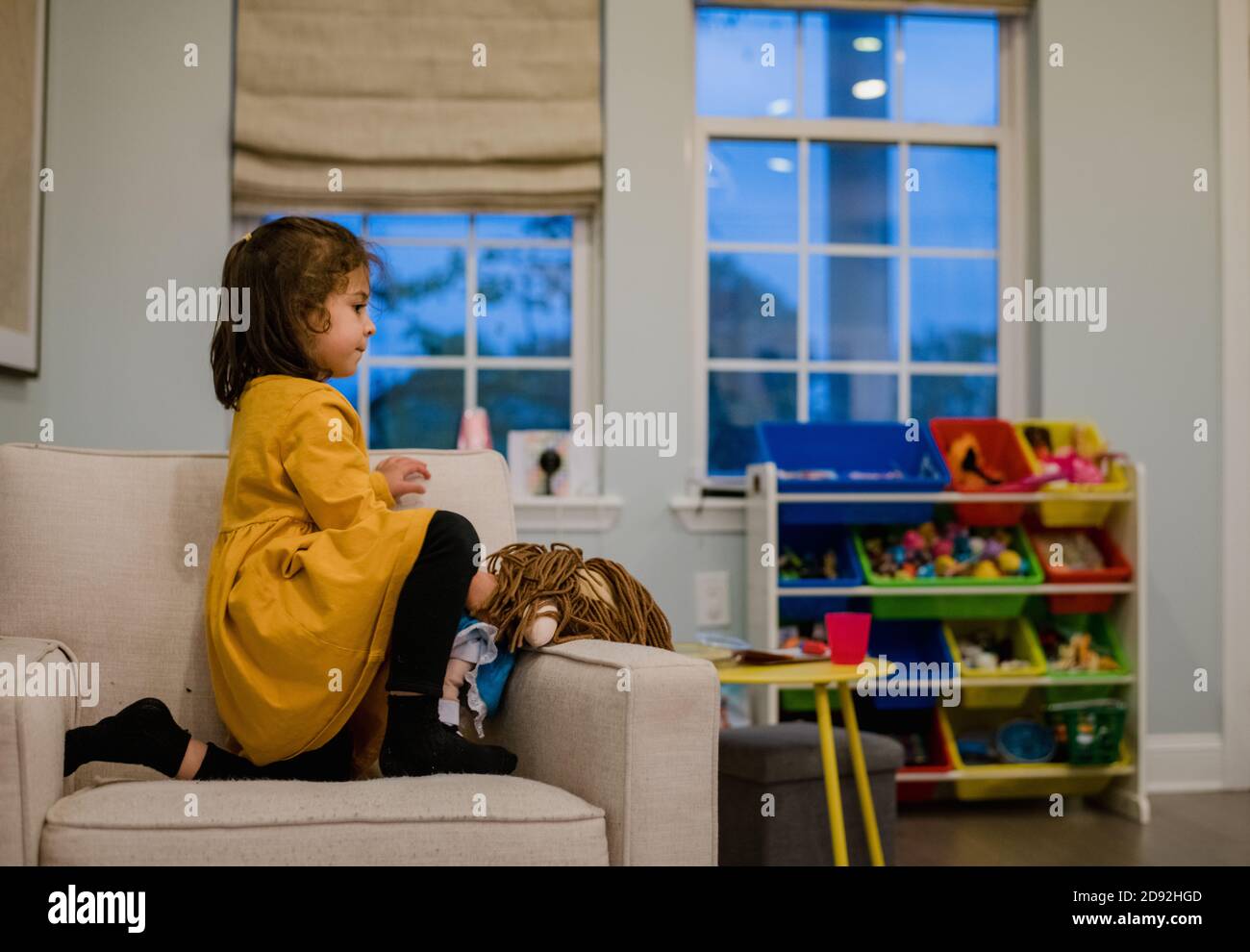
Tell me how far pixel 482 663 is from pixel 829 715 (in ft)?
2.42

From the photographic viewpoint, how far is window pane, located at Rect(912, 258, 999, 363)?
3.87 metres

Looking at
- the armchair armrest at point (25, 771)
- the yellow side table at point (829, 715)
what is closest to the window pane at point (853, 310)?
the yellow side table at point (829, 715)

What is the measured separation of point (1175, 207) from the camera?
377 cm

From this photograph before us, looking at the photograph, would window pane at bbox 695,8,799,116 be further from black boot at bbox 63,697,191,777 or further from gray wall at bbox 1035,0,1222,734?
black boot at bbox 63,697,191,777

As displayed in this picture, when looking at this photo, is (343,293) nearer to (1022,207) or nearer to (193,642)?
(193,642)

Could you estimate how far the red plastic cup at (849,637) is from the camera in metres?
2.11

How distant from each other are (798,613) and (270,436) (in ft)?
6.33

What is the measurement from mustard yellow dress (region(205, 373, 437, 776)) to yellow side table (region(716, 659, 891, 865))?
22.1 inches

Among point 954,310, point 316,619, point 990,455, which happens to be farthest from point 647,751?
point 954,310

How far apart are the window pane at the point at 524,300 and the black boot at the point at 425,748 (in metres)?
2.14

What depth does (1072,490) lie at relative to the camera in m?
3.36

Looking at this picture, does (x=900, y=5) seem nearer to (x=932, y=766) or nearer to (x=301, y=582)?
(x=932, y=766)

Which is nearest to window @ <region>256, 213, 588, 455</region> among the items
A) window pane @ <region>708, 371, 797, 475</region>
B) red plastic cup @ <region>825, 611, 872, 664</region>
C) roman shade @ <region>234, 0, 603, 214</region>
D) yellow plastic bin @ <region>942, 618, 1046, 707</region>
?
roman shade @ <region>234, 0, 603, 214</region>

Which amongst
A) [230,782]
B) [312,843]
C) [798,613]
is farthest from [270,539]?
[798,613]
